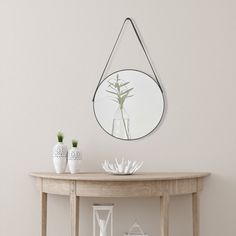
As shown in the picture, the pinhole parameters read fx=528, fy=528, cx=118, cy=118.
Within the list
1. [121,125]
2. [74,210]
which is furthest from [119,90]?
[74,210]

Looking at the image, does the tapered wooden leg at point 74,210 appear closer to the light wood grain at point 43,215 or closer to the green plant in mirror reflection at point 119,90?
the light wood grain at point 43,215

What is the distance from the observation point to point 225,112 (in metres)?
3.79

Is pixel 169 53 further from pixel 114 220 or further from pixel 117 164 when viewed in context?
pixel 114 220

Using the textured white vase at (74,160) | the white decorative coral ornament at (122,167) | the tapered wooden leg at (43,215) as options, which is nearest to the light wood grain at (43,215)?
the tapered wooden leg at (43,215)

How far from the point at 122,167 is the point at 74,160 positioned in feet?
1.07

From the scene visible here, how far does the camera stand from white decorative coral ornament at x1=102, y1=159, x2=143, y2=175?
3.49 meters

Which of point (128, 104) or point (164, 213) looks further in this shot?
point (128, 104)

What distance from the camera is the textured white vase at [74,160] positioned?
355cm

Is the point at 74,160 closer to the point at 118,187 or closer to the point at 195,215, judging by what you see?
the point at 118,187

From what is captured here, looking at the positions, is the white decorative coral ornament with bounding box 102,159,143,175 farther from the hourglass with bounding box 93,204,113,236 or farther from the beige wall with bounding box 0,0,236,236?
the hourglass with bounding box 93,204,113,236

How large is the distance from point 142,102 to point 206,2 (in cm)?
87

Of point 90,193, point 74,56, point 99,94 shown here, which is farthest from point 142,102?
point 90,193

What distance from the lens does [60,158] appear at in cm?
355

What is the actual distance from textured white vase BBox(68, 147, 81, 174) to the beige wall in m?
0.22
